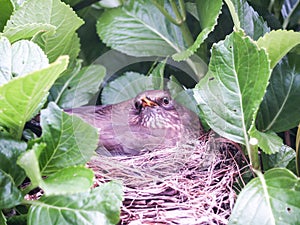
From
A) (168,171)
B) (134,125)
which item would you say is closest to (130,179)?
(168,171)

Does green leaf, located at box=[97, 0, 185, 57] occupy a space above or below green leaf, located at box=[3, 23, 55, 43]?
below

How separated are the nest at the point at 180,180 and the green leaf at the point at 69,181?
17 centimetres

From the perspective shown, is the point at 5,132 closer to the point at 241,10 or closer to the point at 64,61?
the point at 64,61

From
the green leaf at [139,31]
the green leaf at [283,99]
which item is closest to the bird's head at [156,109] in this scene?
the green leaf at [139,31]

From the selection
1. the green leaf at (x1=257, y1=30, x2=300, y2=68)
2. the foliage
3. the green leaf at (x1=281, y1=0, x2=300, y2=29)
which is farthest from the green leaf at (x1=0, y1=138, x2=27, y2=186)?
the green leaf at (x1=281, y1=0, x2=300, y2=29)

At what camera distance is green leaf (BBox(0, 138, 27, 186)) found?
0.79 metres

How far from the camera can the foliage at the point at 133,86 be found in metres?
0.78

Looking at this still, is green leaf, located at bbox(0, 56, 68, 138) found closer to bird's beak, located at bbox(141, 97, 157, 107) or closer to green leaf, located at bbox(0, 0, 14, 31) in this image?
green leaf, located at bbox(0, 0, 14, 31)

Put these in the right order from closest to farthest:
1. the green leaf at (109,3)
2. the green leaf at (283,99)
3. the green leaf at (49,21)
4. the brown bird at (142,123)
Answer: the green leaf at (49,21)
the green leaf at (283,99)
the brown bird at (142,123)
the green leaf at (109,3)

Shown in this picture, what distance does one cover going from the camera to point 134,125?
4.29ft

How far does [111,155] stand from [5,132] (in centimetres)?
33

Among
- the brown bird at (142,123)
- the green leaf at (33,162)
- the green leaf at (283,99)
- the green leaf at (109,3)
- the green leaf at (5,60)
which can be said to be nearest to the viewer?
the green leaf at (33,162)

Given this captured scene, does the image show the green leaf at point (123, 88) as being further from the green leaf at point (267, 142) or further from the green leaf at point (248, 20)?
the green leaf at point (267, 142)

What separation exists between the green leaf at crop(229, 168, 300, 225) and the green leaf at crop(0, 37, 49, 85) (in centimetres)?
38
